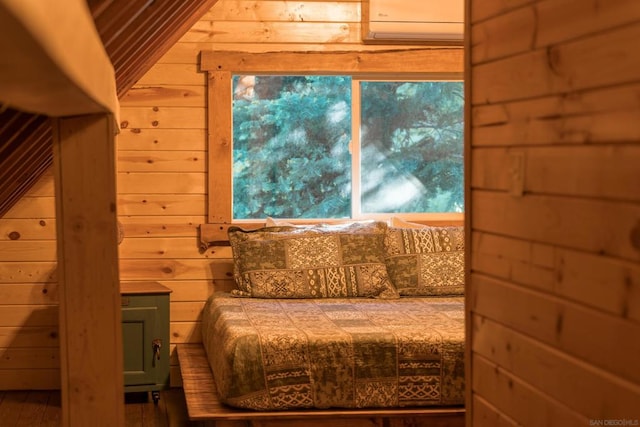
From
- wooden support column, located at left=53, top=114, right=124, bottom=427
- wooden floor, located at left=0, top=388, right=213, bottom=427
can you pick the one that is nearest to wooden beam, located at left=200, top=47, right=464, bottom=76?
wooden floor, located at left=0, top=388, right=213, bottom=427

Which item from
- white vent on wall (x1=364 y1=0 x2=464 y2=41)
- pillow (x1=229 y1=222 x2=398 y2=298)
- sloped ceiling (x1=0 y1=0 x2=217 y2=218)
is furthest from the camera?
white vent on wall (x1=364 y1=0 x2=464 y2=41)

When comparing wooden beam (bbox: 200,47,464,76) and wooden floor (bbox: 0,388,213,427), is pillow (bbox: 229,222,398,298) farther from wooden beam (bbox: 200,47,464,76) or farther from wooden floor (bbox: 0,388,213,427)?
wooden beam (bbox: 200,47,464,76)

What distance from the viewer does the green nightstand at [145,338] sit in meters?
4.64

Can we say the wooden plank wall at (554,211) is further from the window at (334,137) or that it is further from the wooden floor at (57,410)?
the window at (334,137)

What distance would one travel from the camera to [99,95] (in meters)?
2.13

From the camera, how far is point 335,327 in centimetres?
378

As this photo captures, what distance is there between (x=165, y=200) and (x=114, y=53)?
234 centimetres

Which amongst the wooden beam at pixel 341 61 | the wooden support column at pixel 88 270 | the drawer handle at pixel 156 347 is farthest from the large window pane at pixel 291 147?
the wooden support column at pixel 88 270

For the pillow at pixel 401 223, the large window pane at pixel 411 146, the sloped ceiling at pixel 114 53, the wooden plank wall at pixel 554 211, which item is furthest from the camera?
the large window pane at pixel 411 146

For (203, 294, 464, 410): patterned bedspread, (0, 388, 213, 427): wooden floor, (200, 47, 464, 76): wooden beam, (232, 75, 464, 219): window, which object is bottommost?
(0, 388, 213, 427): wooden floor

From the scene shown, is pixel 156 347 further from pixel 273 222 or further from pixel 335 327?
pixel 335 327

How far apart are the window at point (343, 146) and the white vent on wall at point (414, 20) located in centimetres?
30

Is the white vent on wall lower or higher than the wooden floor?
higher

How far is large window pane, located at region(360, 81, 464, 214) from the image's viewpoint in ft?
17.3
